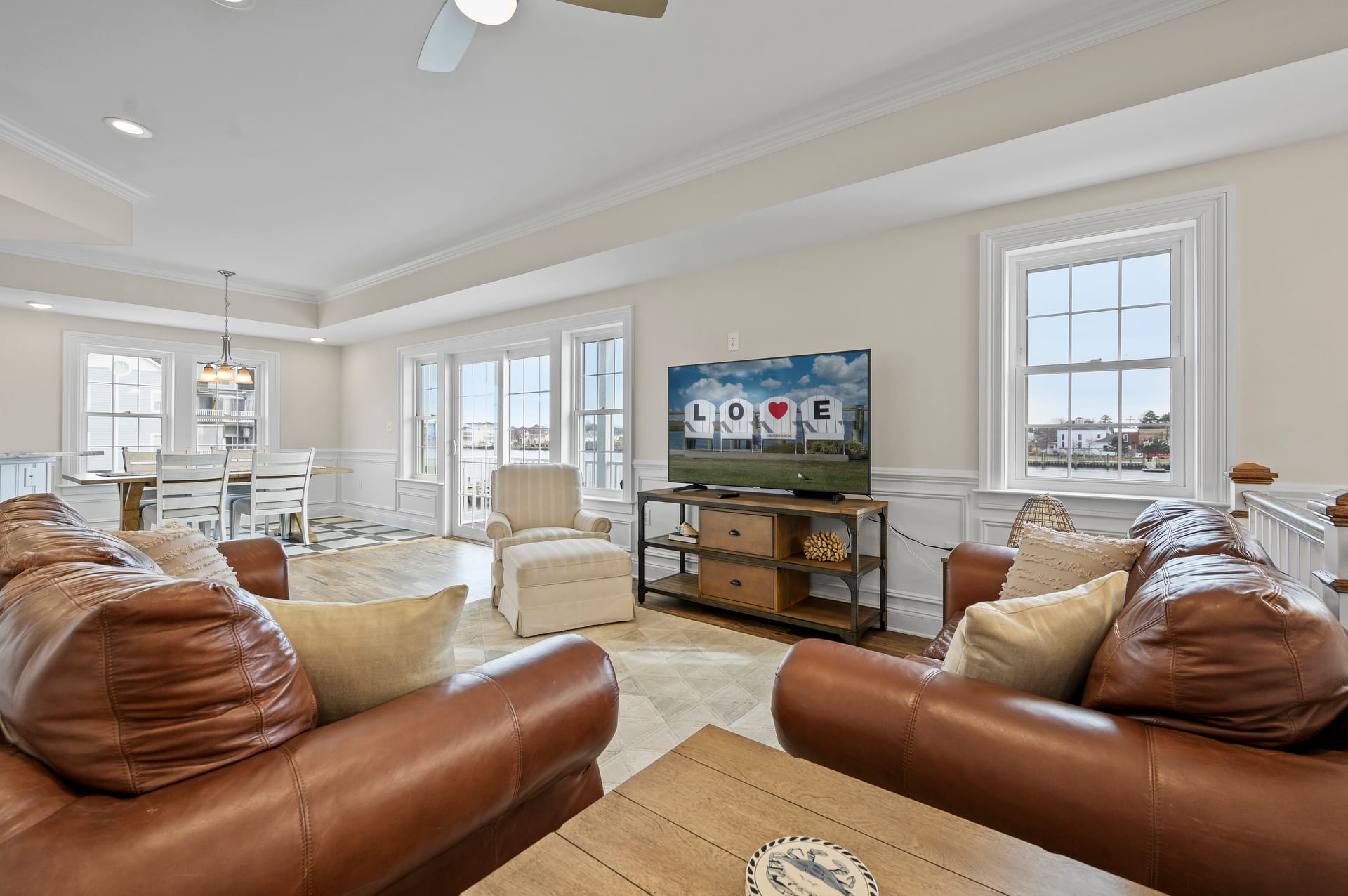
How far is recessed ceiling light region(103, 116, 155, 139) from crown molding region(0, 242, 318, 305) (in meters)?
2.56

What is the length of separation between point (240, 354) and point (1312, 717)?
8440mm

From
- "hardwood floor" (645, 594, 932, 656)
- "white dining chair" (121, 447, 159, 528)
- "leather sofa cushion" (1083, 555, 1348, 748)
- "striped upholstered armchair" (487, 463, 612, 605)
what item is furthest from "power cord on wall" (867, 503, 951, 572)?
"white dining chair" (121, 447, 159, 528)

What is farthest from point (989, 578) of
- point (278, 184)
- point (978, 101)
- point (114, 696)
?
point (278, 184)

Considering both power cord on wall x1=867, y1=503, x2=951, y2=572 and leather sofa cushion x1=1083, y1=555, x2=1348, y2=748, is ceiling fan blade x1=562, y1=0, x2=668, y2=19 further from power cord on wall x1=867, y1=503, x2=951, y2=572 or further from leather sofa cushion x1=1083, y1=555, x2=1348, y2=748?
power cord on wall x1=867, y1=503, x2=951, y2=572

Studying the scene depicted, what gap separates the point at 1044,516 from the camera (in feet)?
8.83

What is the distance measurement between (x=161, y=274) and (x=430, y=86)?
14.9 feet

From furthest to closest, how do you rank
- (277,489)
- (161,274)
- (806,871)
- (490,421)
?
1. (490,421)
2. (161,274)
3. (277,489)
4. (806,871)

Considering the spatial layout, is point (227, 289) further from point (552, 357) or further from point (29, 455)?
point (552, 357)

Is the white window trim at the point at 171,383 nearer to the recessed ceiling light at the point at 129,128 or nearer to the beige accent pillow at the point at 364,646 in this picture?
the recessed ceiling light at the point at 129,128

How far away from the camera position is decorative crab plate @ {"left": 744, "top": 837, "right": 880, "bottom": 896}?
66cm

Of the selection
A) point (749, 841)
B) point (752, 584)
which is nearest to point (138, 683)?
point (749, 841)

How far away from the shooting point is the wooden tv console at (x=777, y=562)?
309cm

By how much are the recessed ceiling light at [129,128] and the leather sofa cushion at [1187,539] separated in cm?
443

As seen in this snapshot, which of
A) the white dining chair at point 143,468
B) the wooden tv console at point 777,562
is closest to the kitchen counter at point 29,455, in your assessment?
the white dining chair at point 143,468
